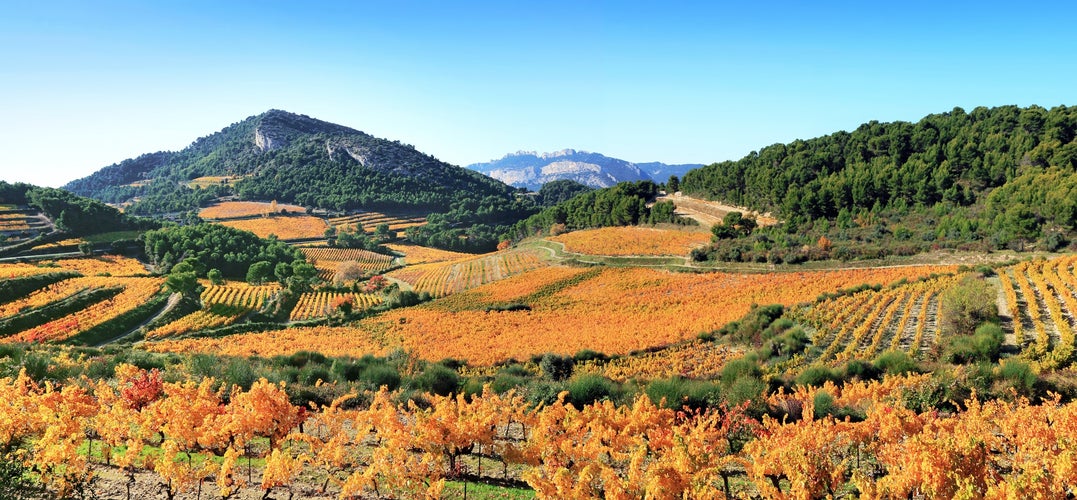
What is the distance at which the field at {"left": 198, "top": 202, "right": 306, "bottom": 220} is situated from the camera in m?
154

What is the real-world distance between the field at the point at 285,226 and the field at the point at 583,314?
85605 mm

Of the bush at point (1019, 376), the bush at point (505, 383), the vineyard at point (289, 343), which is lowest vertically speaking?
the vineyard at point (289, 343)

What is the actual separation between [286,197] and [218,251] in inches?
3716

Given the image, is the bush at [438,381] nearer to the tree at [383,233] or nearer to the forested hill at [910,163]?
the forested hill at [910,163]

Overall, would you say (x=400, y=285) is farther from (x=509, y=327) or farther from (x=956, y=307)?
(x=956, y=307)

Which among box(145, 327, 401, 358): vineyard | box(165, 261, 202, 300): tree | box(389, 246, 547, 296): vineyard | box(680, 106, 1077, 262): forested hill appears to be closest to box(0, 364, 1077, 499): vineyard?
box(145, 327, 401, 358): vineyard

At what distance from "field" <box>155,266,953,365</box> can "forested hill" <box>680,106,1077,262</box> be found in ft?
36.4

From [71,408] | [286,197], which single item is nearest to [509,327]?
[71,408]

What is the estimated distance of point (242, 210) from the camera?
160m

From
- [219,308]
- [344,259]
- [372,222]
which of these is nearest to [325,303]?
[219,308]

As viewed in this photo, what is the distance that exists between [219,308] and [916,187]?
9545 centimetres

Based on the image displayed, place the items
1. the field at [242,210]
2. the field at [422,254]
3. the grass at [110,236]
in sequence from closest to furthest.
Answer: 1. the grass at [110,236]
2. the field at [422,254]
3. the field at [242,210]

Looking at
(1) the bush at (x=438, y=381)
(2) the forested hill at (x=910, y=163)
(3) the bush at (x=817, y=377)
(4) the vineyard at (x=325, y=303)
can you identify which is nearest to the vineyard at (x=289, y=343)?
(4) the vineyard at (x=325, y=303)

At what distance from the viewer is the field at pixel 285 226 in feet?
432
